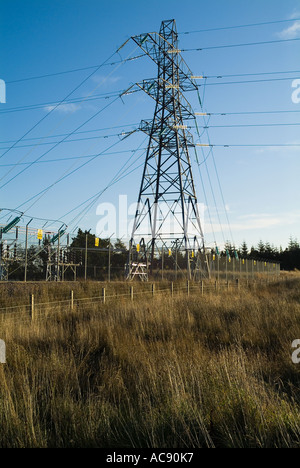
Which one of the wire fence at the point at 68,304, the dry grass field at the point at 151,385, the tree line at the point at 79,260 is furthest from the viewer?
the tree line at the point at 79,260

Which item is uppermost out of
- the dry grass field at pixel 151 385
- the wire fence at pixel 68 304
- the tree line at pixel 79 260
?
the tree line at pixel 79 260

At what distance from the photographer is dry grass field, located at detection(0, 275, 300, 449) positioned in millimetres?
3846

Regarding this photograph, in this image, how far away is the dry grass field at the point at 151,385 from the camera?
385cm

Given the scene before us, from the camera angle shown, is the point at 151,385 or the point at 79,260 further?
the point at 79,260

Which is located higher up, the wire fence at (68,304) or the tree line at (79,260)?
the tree line at (79,260)

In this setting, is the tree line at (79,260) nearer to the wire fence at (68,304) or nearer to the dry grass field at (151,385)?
the wire fence at (68,304)

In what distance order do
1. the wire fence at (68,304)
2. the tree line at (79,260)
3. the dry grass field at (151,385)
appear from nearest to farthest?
the dry grass field at (151,385) < the wire fence at (68,304) < the tree line at (79,260)

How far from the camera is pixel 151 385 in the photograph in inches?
204

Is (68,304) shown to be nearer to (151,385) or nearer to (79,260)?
(151,385)

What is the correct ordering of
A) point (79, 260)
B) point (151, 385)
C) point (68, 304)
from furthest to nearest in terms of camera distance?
point (79, 260) < point (68, 304) < point (151, 385)

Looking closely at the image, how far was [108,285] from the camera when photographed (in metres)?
19.1

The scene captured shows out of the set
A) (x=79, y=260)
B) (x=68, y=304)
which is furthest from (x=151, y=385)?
(x=79, y=260)

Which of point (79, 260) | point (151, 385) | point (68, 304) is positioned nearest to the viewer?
point (151, 385)

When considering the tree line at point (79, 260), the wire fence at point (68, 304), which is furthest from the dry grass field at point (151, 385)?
the tree line at point (79, 260)
